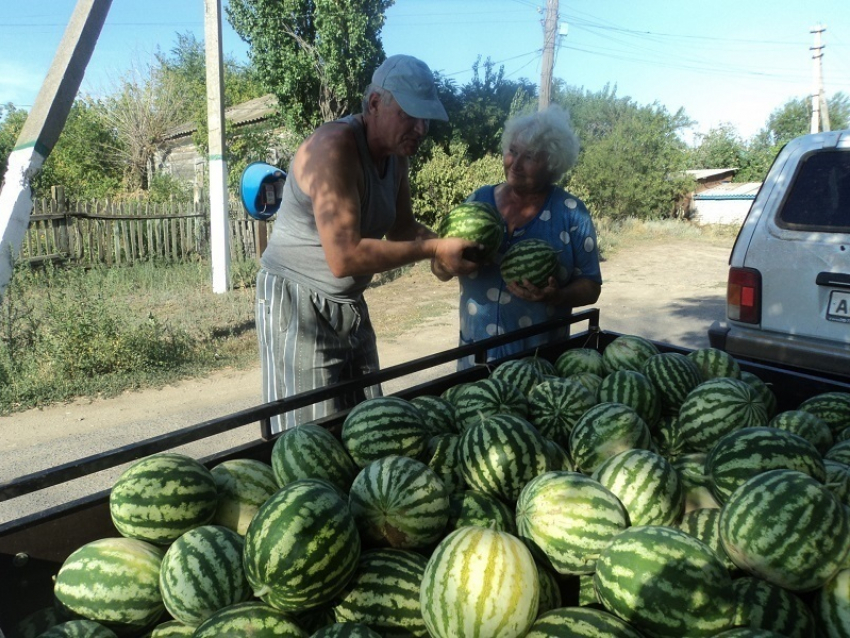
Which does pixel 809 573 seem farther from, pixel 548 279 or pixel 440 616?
pixel 548 279

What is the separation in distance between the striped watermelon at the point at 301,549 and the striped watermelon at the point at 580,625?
46 centimetres

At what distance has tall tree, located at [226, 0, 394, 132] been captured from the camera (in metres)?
15.2

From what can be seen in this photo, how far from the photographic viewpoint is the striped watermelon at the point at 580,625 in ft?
4.43

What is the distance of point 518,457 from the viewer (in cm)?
197

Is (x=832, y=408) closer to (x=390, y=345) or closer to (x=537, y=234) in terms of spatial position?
(x=537, y=234)

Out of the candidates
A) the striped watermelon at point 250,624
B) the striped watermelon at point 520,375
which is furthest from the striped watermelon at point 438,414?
the striped watermelon at point 250,624

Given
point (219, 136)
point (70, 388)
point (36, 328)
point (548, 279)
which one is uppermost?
point (219, 136)

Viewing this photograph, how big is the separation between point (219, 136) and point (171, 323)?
3.11m

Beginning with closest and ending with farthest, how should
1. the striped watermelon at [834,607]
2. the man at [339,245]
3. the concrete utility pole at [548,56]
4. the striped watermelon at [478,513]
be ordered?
the striped watermelon at [834,607]
the striped watermelon at [478,513]
the man at [339,245]
the concrete utility pole at [548,56]

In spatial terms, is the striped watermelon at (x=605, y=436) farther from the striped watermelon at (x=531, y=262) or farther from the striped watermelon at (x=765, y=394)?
the striped watermelon at (x=531, y=262)

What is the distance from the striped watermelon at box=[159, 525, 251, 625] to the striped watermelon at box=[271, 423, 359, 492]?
1.00 ft

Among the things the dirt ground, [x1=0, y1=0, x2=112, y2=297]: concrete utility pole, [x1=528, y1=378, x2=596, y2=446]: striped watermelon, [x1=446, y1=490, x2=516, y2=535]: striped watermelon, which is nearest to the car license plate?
[x1=528, y1=378, x2=596, y2=446]: striped watermelon

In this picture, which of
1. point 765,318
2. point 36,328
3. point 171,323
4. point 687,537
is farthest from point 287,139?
point 687,537

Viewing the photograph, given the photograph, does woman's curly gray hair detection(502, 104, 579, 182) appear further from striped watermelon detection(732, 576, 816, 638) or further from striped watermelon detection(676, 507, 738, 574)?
striped watermelon detection(732, 576, 816, 638)
